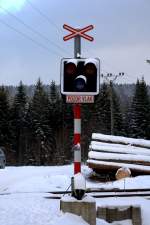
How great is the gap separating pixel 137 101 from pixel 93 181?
53.3m

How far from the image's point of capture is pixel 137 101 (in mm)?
76188

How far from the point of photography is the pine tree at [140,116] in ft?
245

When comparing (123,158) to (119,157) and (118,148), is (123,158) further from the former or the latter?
(118,148)

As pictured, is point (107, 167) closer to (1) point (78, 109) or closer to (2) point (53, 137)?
(1) point (78, 109)

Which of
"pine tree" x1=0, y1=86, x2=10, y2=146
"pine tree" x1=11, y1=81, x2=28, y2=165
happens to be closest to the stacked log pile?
"pine tree" x1=0, y1=86, x2=10, y2=146

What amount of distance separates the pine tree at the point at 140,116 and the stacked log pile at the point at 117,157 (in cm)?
5025

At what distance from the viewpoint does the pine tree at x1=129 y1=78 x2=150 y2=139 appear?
74625 millimetres

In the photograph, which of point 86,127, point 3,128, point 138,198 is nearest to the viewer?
point 138,198

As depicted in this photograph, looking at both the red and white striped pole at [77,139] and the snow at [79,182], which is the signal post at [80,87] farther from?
the red and white striped pole at [77,139]

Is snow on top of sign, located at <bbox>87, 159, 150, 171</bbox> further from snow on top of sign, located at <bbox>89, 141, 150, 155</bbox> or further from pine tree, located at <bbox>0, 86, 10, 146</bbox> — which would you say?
pine tree, located at <bbox>0, 86, 10, 146</bbox>

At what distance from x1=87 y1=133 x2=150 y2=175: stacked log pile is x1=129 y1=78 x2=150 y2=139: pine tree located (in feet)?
165

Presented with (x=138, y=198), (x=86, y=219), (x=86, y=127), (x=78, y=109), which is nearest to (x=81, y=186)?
(x=86, y=219)

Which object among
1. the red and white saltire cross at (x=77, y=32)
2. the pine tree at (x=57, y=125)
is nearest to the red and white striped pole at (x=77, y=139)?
the red and white saltire cross at (x=77, y=32)

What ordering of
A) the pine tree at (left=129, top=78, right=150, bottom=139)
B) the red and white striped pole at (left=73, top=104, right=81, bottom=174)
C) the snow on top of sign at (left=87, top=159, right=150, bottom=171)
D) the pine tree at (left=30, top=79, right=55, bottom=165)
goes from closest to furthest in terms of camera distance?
the red and white striped pole at (left=73, top=104, right=81, bottom=174), the snow on top of sign at (left=87, top=159, right=150, bottom=171), the pine tree at (left=129, top=78, right=150, bottom=139), the pine tree at (left=30, top=79, right=55, bottom=165)
